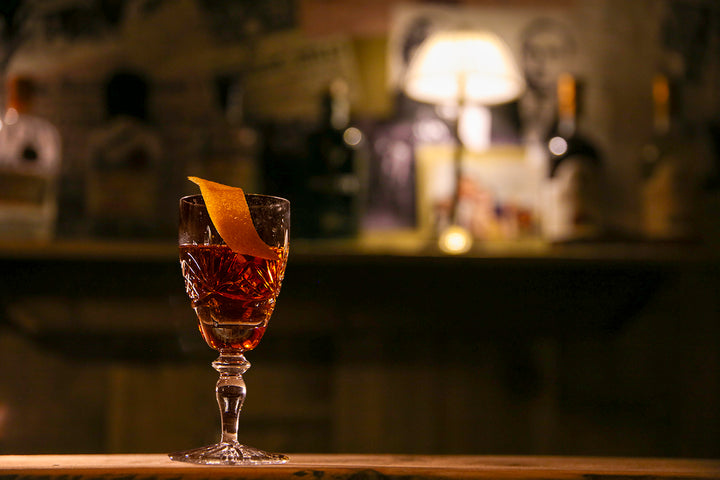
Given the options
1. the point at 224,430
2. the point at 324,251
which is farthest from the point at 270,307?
the point at 324,251

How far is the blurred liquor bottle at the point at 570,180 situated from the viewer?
4.66 ft

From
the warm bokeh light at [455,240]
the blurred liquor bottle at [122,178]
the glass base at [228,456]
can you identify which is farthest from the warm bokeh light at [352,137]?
the glass base at [228,456]

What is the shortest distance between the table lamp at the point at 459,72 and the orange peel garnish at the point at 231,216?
0.86m

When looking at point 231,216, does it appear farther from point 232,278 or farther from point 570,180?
point 570,180

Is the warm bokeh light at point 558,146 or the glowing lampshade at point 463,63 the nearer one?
the glowing lampshade at point 463,63

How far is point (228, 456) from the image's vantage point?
534 millimetres

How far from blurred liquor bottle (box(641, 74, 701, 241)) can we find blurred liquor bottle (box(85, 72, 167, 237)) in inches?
39.2

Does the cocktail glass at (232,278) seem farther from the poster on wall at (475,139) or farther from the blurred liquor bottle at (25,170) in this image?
the poster on wall at (475,139)

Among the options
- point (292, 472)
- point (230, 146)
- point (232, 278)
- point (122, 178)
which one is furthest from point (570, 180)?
point (292, 472)

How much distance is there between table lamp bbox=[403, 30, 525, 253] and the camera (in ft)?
4.72

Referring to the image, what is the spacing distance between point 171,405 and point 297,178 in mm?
510

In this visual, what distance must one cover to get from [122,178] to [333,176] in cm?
41

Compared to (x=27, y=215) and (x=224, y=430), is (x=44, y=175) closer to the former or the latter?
(x=27, y=215)

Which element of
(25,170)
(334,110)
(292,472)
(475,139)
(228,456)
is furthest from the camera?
(475,139)
